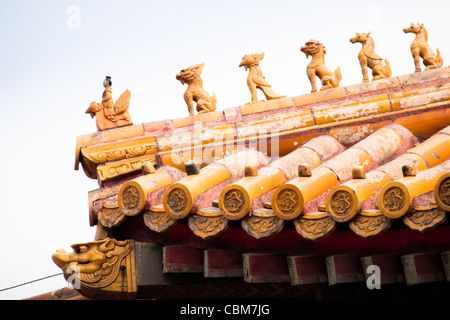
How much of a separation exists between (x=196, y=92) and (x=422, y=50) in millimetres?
2365

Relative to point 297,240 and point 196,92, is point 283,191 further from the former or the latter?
point 196,92

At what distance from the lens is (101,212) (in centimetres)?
665

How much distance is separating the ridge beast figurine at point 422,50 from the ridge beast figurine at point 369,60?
0.31 meters

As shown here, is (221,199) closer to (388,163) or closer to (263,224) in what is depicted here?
(263,224)

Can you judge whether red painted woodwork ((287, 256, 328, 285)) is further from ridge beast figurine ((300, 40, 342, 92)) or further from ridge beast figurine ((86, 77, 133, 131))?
ridge beast figurine ((86, 77, 133, 131))

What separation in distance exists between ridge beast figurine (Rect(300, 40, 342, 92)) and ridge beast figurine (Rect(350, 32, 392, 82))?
10.7 inches

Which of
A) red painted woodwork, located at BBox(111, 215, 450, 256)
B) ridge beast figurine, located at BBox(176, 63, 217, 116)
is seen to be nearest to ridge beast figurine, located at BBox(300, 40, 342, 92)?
ridge beast figurine, located at BBox(176, 63, 217, 116)

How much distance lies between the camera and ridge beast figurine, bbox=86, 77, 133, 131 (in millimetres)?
7773

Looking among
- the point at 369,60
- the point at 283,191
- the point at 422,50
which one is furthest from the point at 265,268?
the point at 422,50

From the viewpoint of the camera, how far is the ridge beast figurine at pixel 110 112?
777 cm

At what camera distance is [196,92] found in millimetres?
7945
